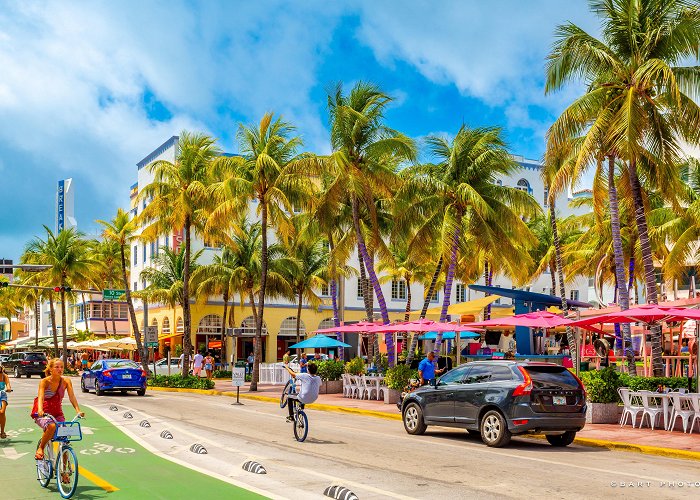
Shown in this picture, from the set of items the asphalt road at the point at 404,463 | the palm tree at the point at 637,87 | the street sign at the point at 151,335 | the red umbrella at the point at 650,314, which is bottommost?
the asphalt road at the point at 404,463

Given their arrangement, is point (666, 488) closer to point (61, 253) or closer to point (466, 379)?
point (466, 379)

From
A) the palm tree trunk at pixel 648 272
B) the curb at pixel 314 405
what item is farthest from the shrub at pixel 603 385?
the curb at pixel 314 405

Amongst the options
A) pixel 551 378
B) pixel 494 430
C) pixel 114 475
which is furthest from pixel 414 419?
pixel 114 475

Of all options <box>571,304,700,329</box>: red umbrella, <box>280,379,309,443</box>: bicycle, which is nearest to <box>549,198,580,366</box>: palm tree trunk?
<box>571,304,700,329</box>: red umbrella

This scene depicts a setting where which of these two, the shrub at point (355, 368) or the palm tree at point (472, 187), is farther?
the shrub at point (355, 368)

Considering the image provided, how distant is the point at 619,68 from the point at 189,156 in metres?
23.0

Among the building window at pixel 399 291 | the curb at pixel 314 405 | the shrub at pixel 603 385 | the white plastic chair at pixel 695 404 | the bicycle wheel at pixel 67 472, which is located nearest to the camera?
the bicycle wheel at pixel 67 472

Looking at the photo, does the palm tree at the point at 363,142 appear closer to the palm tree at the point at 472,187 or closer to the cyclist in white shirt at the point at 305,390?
the palm tree at the point at 472,187

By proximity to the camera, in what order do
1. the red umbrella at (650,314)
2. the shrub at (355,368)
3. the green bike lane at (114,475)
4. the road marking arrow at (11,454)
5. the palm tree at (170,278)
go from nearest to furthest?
the green bike lane at (114,475)
the road marking arrow at (11,454)
the red umbrella at (650,314)
the shrub at (355,368)
the palm tree at (170,278)

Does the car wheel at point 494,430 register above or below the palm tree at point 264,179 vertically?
below

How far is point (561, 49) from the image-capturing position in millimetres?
21828

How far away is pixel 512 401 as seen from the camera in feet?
48.0

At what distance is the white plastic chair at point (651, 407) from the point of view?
1808cm

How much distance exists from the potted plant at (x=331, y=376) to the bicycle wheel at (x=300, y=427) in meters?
17.0
